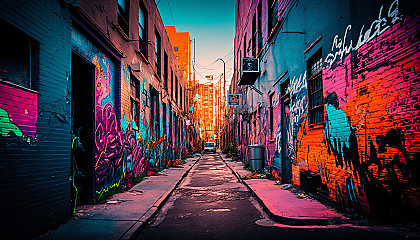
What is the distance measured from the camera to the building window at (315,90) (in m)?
6.90

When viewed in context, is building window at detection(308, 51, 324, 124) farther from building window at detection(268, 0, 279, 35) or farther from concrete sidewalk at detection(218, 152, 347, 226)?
building window at detection(268, 0, 279, 35)

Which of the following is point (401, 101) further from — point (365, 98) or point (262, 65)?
point (262, 65)

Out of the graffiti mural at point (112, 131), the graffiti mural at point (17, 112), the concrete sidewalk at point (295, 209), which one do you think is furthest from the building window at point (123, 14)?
the concrete sidewalk at point (295, 209)

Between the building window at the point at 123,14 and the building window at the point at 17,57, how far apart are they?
4.97 metres

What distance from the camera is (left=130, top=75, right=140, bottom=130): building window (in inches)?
399

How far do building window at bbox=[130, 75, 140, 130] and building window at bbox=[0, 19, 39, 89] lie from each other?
5501 millimetres

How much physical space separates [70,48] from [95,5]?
1.89 m

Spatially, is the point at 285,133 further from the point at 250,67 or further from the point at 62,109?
the point at 62,109

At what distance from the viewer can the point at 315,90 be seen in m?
7.25

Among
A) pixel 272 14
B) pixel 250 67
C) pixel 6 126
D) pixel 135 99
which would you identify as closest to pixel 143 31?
pixel 135 99

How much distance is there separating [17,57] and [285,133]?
8.00 metres

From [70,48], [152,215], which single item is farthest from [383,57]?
[70,48]

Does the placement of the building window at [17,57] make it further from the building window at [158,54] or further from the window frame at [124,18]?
the building window at [158,54]

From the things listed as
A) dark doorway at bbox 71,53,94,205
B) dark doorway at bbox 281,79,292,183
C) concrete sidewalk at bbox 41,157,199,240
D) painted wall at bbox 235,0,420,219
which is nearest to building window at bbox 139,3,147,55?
dark doorway at bbox 71,53,94,205
